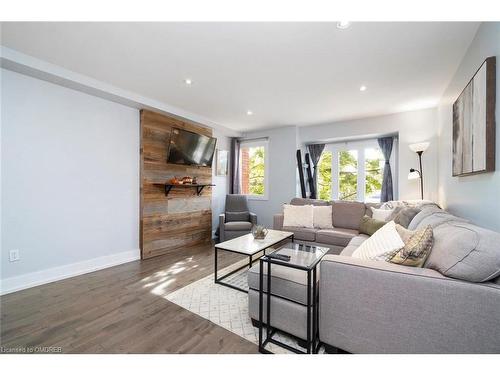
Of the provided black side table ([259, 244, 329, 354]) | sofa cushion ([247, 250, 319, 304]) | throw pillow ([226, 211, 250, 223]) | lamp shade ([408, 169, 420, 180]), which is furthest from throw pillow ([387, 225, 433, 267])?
throw pillow ([226, 211, 250, 223])

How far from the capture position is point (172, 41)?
1894 millimetres

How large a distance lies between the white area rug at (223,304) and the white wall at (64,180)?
1.54 metres

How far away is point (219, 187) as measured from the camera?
4.95 m

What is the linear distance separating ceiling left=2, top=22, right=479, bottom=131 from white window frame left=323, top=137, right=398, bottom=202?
1.06m

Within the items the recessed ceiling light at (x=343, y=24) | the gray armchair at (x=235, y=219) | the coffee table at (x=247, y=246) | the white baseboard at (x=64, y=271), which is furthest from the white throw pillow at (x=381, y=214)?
the white baseboard at (x=64, y=271)

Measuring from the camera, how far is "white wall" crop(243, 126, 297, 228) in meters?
4.55

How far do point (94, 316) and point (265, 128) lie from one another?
167 inches

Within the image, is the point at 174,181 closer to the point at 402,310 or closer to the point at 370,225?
the point at 370,225

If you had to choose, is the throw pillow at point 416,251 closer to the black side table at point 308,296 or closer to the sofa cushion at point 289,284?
the black side table at point 308,296

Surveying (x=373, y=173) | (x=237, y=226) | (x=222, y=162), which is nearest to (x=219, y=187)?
(x=222, y=162)

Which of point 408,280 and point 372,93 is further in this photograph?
point 372,93
